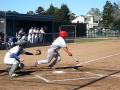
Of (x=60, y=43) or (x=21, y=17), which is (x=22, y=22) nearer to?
(x=21, y=17)

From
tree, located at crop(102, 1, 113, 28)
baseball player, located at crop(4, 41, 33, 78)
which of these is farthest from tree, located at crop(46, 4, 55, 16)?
baseball player, located at crop(4, 41, 33, 78)

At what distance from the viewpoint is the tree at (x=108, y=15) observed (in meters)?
88.9

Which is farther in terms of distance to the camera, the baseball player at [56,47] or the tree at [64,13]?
the tree at [64,13]

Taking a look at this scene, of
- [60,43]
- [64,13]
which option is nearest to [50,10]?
[64,13]

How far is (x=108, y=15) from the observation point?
92.7m

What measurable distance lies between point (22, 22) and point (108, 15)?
50.2 m

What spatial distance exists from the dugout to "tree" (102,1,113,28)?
133ft

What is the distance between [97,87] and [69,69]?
4.29m

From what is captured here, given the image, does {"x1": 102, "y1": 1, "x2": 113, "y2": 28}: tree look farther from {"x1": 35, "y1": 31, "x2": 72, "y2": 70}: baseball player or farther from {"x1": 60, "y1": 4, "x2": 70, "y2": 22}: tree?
{"x1": 35, "y1": 31, "x2": 72, "y2": 70}: baseball player

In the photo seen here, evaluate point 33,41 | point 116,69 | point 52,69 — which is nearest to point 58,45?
point 52,69

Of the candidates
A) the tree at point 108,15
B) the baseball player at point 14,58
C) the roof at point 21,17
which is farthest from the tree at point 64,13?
the baseball player at point 14,58

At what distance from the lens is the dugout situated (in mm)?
40487

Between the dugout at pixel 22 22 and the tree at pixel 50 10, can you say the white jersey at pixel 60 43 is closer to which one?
the dugout at pixel 22 22

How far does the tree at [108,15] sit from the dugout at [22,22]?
40.5 meters
